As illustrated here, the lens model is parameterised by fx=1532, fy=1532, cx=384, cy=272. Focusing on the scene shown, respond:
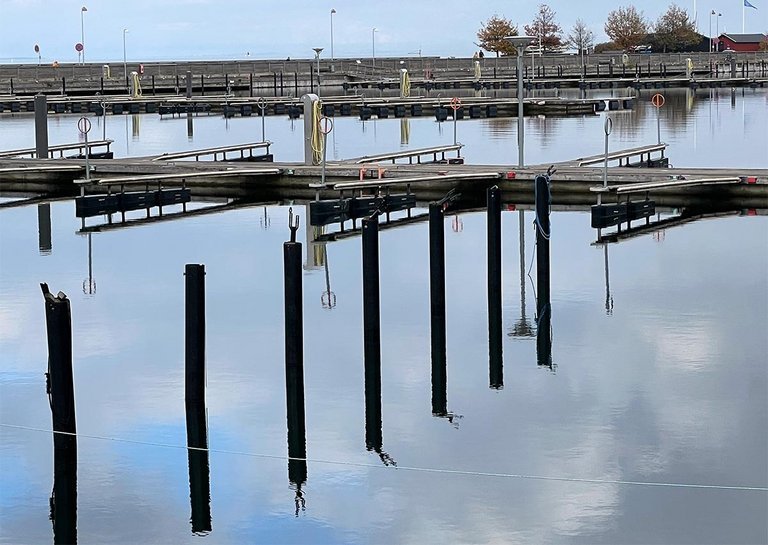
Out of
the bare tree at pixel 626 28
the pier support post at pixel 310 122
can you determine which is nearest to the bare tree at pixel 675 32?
the bare tree at pixel 626 28

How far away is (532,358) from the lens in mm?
21000

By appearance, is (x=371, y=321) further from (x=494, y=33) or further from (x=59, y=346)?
(x=494, y=33)

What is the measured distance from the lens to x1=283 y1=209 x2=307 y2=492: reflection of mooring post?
603 inches

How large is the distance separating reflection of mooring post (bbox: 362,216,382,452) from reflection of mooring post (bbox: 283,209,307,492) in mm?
1082

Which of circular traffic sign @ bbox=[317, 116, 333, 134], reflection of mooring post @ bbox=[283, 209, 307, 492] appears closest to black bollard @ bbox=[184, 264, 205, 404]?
reflection of mooring post @ bbox=[283, 209, 307, 492]

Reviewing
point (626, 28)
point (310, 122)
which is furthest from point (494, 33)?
point (310, 122)

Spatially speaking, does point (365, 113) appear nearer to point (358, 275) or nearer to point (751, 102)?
point (751, 102)

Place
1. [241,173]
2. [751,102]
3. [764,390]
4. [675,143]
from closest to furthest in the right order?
Answer: [764,390], [241,173], [675,143], [751,102]

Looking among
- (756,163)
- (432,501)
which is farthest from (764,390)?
(756,163)

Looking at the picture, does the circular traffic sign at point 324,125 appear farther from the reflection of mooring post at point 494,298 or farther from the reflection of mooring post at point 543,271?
the reflection of mooring post at point 494,298

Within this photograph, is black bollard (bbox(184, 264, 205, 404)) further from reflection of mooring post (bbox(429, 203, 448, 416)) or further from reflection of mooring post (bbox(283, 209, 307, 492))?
reflection of mooring post (bbox(429, 203, 448, 416))

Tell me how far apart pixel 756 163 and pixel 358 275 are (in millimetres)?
23961

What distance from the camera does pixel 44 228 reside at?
3422cm

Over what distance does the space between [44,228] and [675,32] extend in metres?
130
